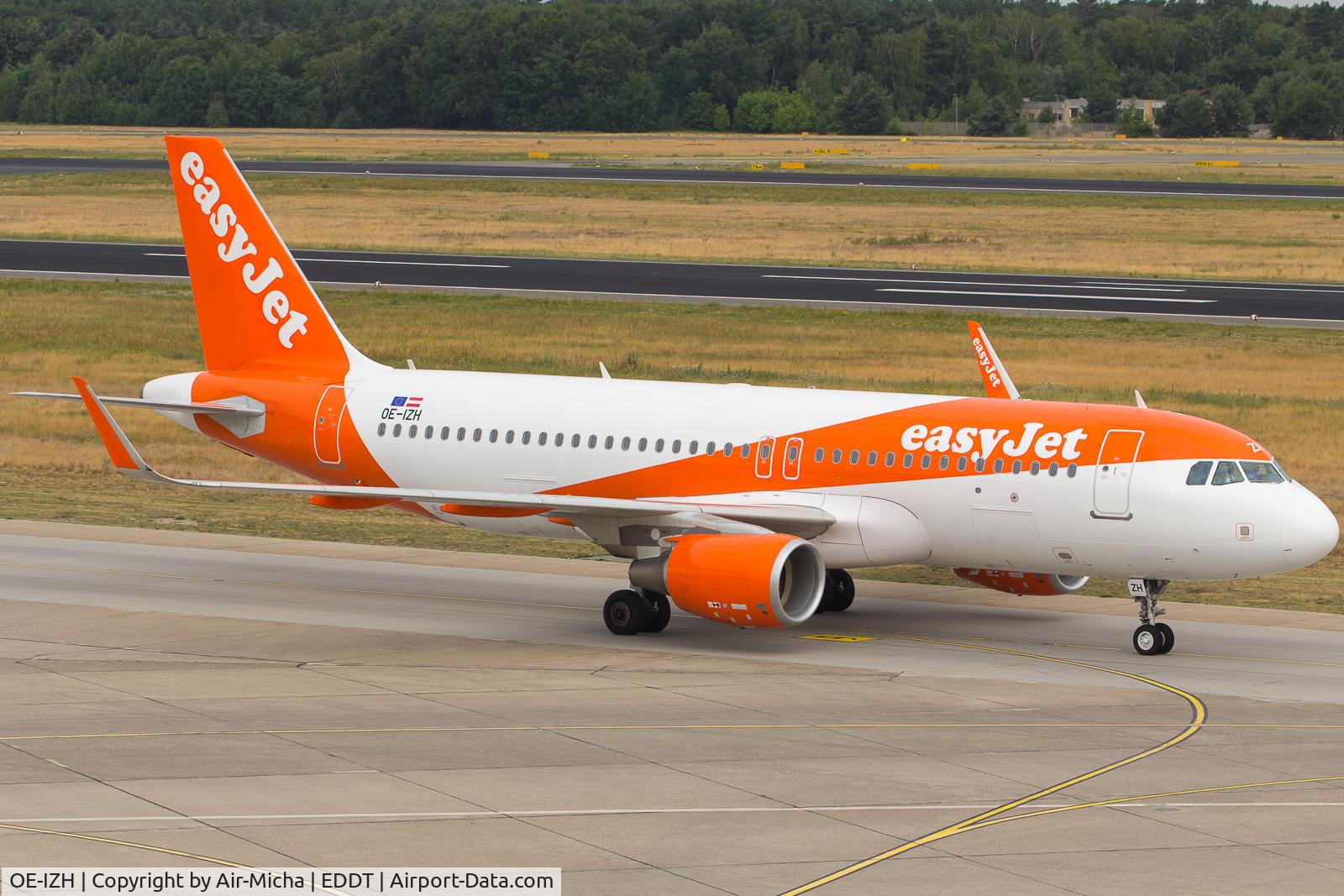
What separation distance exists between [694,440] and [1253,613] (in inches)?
405

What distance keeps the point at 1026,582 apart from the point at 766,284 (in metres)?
52.9

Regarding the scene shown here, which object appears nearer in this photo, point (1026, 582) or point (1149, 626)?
point (1149, 626)

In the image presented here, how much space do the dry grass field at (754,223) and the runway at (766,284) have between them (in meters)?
3.84

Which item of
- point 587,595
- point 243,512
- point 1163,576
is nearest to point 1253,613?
point 1163,576

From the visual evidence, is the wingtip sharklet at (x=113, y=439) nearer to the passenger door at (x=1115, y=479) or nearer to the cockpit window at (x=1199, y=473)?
the passenger door at (x=1115, y=479)

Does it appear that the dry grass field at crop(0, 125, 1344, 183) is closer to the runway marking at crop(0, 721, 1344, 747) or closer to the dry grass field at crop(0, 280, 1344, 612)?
the dry grass field at crop(0, 280, 1344, 612)

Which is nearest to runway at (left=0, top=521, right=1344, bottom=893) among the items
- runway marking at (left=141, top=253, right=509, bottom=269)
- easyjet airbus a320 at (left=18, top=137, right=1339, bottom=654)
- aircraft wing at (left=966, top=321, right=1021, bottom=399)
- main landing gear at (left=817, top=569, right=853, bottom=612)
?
main landing gear at (left=817, top=569, right=853, bottom=612)

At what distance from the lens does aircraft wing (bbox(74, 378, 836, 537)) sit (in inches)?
1158

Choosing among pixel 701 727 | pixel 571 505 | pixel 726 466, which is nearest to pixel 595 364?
pixel 726 466

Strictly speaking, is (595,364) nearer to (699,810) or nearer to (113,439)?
(113,439)

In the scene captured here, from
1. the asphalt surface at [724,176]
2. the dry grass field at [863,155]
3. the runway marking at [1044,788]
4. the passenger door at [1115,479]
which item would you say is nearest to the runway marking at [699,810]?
the runway marking at [1044,788]

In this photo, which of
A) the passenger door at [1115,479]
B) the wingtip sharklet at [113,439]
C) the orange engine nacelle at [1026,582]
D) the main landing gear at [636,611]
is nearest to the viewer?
the passenger door at [1115,479]

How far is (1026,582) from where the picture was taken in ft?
102

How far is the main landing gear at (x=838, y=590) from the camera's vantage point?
32.4 meters
